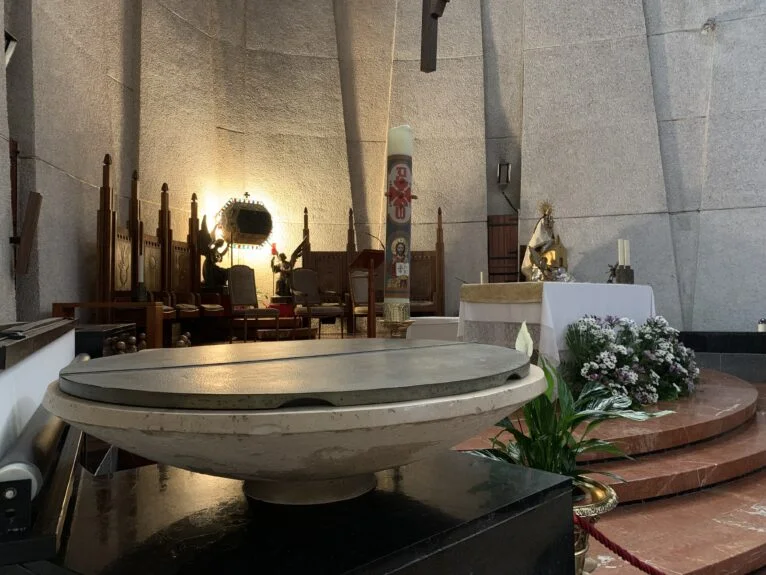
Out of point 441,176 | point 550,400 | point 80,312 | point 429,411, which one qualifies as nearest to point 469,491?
point 429,411

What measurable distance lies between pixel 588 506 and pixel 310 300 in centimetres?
651

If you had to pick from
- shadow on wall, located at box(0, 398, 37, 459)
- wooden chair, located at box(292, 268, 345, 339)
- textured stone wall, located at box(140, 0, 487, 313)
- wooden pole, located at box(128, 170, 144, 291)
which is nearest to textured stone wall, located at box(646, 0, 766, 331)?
textured stone wall, located at box(140, 0, 487, 313)

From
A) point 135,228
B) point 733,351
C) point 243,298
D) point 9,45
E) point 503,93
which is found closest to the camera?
point 9,45

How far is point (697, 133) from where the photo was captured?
742 centimetres

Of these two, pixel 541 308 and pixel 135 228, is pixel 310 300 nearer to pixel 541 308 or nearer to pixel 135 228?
pixel 135 228

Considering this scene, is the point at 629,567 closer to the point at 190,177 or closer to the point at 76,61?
the point at 76,61

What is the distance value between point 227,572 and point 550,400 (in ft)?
4.14

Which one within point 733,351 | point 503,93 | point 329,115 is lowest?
point 733,351

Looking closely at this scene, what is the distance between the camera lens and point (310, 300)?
7867mm

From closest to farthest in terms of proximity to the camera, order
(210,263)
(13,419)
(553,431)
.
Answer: (13,419) → (553,431) → (210,263)

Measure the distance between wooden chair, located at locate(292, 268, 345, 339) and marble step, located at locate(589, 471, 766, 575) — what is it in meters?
5.10

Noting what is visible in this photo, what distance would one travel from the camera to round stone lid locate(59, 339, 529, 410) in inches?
32.5

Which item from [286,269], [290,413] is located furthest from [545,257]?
[290,413]

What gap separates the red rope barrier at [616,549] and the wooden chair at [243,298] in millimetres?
6018
